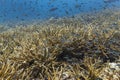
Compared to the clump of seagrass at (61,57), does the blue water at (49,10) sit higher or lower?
lower

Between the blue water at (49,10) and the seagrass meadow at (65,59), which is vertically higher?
the seagrass meadow at (65,59)

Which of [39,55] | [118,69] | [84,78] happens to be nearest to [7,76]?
[39,55]

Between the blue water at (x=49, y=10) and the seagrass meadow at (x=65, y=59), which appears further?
the blue water at (x=49, y=10)

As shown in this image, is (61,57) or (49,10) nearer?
(61,57)

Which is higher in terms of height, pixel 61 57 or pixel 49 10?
pixel 61 57

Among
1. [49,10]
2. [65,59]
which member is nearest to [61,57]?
[65,59]

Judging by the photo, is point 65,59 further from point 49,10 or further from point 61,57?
point 49,10

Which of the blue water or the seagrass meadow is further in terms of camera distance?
the blue water

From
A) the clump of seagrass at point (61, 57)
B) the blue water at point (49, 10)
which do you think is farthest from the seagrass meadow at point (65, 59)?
the blue water at point (49, 10)

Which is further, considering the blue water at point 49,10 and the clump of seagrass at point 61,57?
the blue water at point 49,10

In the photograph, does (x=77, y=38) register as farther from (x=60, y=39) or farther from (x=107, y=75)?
(x=107, y=75)

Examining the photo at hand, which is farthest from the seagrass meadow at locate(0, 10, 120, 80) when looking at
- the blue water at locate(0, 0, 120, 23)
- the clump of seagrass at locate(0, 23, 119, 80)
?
the blue water at locate(0, 0, 120, 23)

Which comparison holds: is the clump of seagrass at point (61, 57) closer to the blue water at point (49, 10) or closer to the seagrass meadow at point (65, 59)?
the seagrass meadow at point (65, 59)

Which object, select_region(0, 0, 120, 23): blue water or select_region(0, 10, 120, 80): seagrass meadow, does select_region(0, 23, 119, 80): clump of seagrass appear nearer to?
select_region(0, 10, 120, 80): seagrass meadow
